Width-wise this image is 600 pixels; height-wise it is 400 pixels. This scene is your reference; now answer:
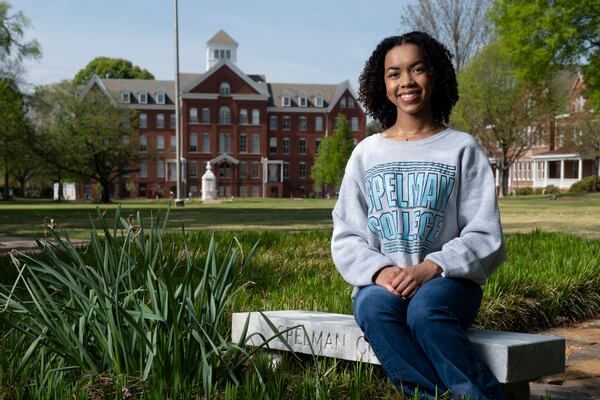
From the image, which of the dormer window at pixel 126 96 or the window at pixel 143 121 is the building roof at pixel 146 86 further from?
the window at pixel 143 121

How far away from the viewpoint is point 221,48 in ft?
271

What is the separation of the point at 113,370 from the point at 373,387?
95cm

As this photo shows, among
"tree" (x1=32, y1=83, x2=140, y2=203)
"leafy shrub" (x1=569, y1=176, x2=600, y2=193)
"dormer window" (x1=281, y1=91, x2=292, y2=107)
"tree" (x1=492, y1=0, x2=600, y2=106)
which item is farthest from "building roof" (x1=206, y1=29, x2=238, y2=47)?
"tree" (x1=492, y1=0, x2=600, y2=106)

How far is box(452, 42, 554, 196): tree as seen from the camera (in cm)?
4405

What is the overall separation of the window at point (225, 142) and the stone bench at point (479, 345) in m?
74.4

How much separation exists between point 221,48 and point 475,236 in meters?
81.6

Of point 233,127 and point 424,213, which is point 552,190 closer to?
point 233,127

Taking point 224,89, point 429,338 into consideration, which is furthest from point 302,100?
point 429,338

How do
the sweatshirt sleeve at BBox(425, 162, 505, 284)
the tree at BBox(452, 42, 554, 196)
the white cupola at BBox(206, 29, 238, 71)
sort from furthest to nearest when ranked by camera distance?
the white cupola at BBox(206, 29, 238, 71)
the tree at BBox(452, 42, 554, 196)
the sweatshirt sleeve at BBox(425, 162, 505, 284)

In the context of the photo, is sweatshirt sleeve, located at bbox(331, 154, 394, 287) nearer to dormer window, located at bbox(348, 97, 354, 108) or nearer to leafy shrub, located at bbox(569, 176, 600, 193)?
leafy shrub, located at bbox(569, 176, 600, 193)

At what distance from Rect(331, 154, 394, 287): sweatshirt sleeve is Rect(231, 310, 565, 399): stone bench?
0.25m

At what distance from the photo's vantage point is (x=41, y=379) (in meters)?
2.68

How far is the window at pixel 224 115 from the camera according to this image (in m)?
76.4

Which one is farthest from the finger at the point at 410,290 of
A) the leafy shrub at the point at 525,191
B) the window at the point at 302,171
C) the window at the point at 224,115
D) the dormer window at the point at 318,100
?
the dormer window at the point at 318,100
